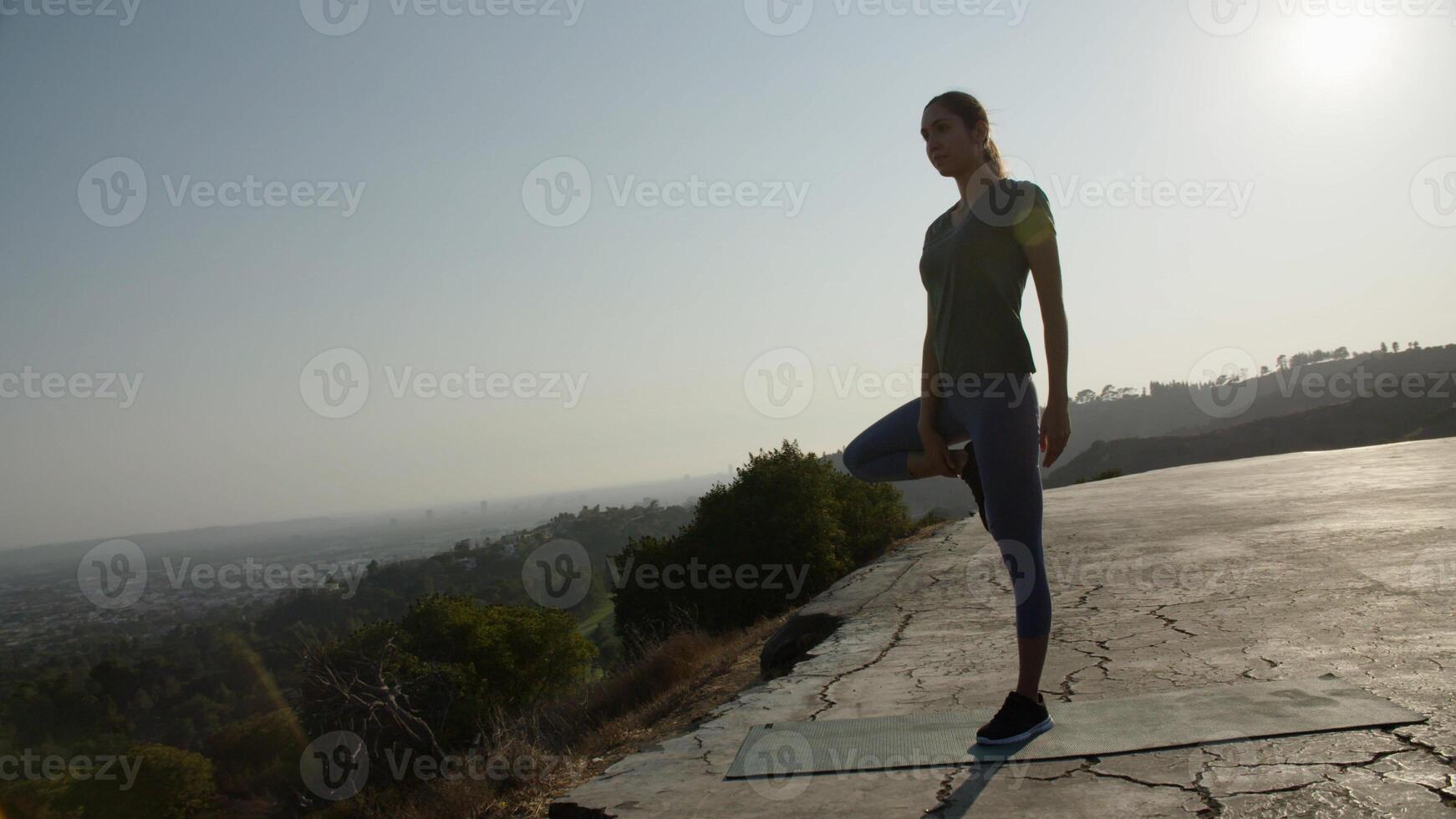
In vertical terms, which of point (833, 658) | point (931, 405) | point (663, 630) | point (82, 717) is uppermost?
point (931, 405)

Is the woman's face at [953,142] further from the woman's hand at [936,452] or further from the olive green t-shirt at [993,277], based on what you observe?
the woman's hand at [936,452]

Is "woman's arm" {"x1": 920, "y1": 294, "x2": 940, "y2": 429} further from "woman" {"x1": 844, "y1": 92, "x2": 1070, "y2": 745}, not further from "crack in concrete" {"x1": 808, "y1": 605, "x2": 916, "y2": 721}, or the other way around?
"crack in concrete" {"x1": 808, "y1": 605, "x2": 916, "y2": 721}

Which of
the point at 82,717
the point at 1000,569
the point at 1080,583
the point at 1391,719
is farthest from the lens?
the point at 82,717

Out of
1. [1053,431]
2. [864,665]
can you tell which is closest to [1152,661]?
[864,665]

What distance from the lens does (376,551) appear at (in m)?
78.9

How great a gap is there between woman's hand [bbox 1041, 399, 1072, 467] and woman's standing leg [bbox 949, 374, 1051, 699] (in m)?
0.10

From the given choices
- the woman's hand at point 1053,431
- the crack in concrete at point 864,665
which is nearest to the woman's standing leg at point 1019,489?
the woman's hand at point 1053,431

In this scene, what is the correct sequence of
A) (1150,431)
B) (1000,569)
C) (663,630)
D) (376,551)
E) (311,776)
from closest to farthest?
1. (1000,569)
2. (663,630)
3. (311,776)
4. (1150,431)
5. (376,551)

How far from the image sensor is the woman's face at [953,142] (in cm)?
203

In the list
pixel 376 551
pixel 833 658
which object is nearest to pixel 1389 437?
pixel 833 658

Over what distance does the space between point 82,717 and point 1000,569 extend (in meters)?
39.1

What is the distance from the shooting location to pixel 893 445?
217cm

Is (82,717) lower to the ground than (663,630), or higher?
lower

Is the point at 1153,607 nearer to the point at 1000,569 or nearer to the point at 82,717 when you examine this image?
the point at 1000,569
